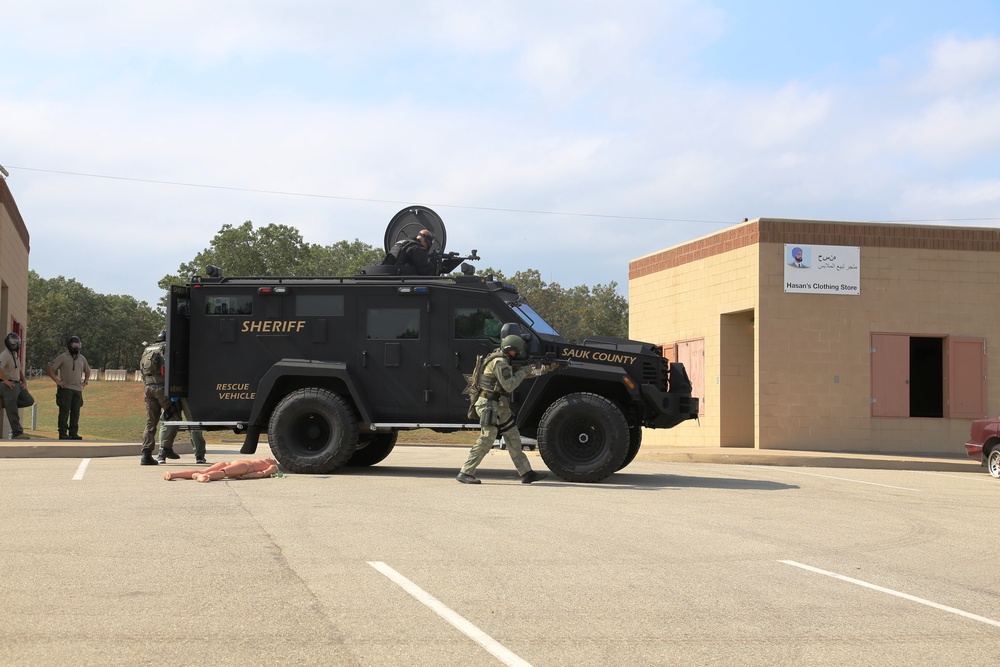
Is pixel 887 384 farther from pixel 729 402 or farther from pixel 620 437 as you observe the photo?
pixel 620 437

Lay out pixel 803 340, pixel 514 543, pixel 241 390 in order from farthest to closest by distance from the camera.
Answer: pixel 803 340, pixel 241 390, pixel 514 543

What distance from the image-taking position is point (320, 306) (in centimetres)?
1423

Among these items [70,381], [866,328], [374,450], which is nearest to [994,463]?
[866,328]

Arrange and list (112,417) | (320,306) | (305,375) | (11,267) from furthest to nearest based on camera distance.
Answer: (112,417) < (11,267) < (320,306) < (305,375)

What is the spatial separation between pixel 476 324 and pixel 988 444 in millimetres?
9347

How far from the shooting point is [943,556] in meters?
8.35

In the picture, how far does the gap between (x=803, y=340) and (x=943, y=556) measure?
51.7 ft

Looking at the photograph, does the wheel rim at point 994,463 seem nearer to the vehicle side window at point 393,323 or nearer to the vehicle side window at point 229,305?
the vehicle side window at point 393,323

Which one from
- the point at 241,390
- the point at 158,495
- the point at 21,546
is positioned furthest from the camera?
the point at 241,390

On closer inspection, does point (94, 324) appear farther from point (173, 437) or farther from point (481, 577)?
point (481, 577)

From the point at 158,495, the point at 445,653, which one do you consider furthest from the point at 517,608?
the point at 158,495

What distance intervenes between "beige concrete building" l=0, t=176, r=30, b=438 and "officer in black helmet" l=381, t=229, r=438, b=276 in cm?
1074

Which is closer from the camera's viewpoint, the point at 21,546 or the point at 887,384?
the point at 21,546

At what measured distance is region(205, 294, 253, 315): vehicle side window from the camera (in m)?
14.4
